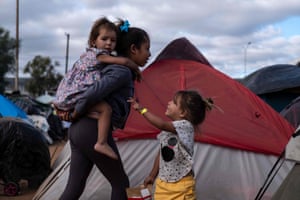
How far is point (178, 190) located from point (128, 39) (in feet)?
3.54

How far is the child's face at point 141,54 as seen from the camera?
10.2 feet

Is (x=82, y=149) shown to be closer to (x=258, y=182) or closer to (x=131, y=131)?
(x=131, y=131)

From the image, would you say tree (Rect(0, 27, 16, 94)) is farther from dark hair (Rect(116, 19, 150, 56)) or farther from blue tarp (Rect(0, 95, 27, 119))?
dark hair (Rect(116, 19, 150, 56))

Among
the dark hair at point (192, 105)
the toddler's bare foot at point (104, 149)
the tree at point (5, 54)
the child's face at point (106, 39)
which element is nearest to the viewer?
the toddler's bare foot at point (104, 149)

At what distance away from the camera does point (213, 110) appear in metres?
4.70

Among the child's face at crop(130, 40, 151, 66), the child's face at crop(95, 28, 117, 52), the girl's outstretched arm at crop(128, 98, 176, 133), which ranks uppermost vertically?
the child's face at crop(95, 28, 117, 52)

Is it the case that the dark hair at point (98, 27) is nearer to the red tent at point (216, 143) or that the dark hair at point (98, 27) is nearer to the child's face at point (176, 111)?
the child's face at point (176, 111)

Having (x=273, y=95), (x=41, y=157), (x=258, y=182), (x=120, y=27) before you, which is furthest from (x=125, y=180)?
(x=273, y=95)

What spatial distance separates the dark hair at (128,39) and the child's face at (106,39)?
0.09m

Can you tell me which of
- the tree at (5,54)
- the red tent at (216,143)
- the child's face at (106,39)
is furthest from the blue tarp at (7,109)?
the tree at (5,54)

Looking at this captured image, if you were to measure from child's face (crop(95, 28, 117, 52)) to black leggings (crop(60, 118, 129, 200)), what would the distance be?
49 cm

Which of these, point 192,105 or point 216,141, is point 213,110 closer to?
point 216,141

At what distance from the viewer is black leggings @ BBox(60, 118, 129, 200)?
290 cm

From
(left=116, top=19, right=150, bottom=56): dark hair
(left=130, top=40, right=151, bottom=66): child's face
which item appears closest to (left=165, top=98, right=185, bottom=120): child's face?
(left=130, top=40, right=151, bottom=66): child's face
